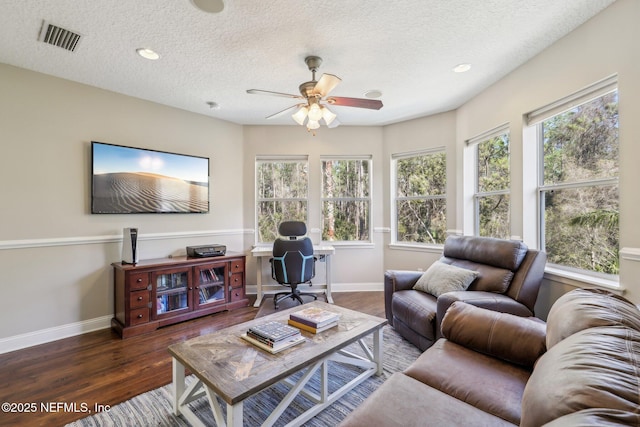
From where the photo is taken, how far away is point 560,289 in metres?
2.32

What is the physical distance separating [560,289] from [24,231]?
4862mm

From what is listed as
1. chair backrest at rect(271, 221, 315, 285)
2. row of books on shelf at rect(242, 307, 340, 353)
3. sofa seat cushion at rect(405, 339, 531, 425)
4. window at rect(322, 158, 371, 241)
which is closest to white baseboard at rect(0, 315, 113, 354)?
chair backrest at rect(271, 221, 315, 285)

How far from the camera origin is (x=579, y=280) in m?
2.13

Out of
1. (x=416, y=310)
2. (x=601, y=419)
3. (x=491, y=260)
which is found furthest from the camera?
(x=491, y=260)

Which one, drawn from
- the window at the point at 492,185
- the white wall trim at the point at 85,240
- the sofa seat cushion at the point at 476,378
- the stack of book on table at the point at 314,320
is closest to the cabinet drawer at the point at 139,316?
the white wall trim at the point at 85,240

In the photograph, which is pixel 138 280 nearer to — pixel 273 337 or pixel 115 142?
pixel 115 142

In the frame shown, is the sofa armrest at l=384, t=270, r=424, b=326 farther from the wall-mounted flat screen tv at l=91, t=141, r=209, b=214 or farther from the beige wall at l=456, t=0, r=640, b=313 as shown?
the wall-mounted flat screen tv at l=91, t=141, r=209, b=214

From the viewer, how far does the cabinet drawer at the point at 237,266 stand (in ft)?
12.0

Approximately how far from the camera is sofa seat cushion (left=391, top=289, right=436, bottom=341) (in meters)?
2.23

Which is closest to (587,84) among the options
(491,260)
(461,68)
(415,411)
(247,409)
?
(461,68)

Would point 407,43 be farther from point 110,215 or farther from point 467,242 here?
point 110,215

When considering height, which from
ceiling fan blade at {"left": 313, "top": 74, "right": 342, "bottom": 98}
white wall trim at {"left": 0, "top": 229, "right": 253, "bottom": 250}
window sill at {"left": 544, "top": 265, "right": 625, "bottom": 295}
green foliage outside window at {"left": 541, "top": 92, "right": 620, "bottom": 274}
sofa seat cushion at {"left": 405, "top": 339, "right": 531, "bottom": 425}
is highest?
ceiling fan blade at {"left": 313, "top": 74, "right": 342, "bottom": 98}

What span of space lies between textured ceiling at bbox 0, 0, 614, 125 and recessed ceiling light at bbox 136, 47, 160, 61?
52 mm

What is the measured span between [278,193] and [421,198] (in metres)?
2.25
